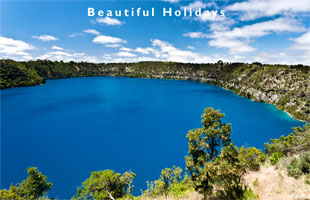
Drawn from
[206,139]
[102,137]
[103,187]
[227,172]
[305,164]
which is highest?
[206,139]

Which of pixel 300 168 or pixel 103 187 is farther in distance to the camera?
pixel 103 187

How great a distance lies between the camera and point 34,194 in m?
22.3

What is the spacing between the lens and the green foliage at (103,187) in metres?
21.6

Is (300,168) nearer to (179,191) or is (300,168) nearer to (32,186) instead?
(179,191)

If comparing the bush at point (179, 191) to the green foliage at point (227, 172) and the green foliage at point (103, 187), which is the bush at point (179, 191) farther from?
the green foliage at point (103, 187)

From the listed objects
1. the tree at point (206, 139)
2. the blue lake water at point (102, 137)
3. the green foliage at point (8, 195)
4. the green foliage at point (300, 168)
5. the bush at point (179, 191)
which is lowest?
the blue lake water at point (102, 137)

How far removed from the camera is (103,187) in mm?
22719

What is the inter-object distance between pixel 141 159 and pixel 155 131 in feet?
57.1

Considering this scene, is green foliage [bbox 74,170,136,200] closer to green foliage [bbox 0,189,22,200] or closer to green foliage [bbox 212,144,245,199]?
green foliage [bbox 0,189,22,200]

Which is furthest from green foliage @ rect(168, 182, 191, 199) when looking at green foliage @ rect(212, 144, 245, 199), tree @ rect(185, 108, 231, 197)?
green foliage @ rect(212, 144, 245, 199)

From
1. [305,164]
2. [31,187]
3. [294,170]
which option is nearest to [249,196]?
[294,170]

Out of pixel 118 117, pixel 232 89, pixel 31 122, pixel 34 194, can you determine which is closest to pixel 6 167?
pixel 34 194

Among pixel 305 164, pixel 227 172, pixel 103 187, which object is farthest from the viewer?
pixel 103 187

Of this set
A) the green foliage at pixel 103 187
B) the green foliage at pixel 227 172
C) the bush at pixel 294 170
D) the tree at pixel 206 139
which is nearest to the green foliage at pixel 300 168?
the bush at pixel 294 170
